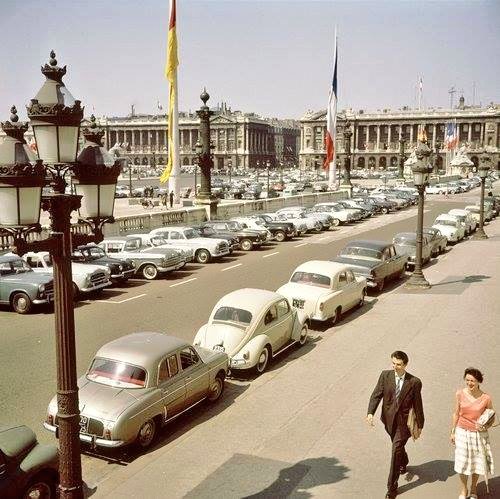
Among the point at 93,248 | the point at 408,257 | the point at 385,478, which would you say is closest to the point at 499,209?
the point at 408,257

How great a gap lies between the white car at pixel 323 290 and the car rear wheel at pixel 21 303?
694cm

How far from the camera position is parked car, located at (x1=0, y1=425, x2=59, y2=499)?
6.89 metres

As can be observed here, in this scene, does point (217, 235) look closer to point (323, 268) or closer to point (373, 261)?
point (373, 261)

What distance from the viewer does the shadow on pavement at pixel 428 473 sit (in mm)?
7797

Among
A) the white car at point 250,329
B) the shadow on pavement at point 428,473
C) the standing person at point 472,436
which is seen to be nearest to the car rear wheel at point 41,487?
the shadow on pavement at point 428,473

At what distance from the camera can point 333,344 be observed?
14.4 meters

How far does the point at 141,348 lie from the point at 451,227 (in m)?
26.0

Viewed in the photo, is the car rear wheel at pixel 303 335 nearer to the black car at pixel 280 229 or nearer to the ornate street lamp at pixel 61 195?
the ornate street lamp at pixel 61 195

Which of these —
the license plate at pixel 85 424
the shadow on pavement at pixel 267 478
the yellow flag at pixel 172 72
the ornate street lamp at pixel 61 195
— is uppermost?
the yellow flag at pixel 172 72

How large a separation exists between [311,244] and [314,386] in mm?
21468

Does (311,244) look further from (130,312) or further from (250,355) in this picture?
(250,355)

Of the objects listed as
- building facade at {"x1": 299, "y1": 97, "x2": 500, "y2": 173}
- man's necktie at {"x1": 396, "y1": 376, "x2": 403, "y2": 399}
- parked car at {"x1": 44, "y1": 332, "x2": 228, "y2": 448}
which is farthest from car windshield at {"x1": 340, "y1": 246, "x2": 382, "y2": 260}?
building facade at {"x1": 299, "y1": 97, "x2": 500, "y2": 173}

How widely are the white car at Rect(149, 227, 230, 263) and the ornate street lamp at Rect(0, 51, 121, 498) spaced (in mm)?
20456

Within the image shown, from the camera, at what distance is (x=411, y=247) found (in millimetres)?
25547
